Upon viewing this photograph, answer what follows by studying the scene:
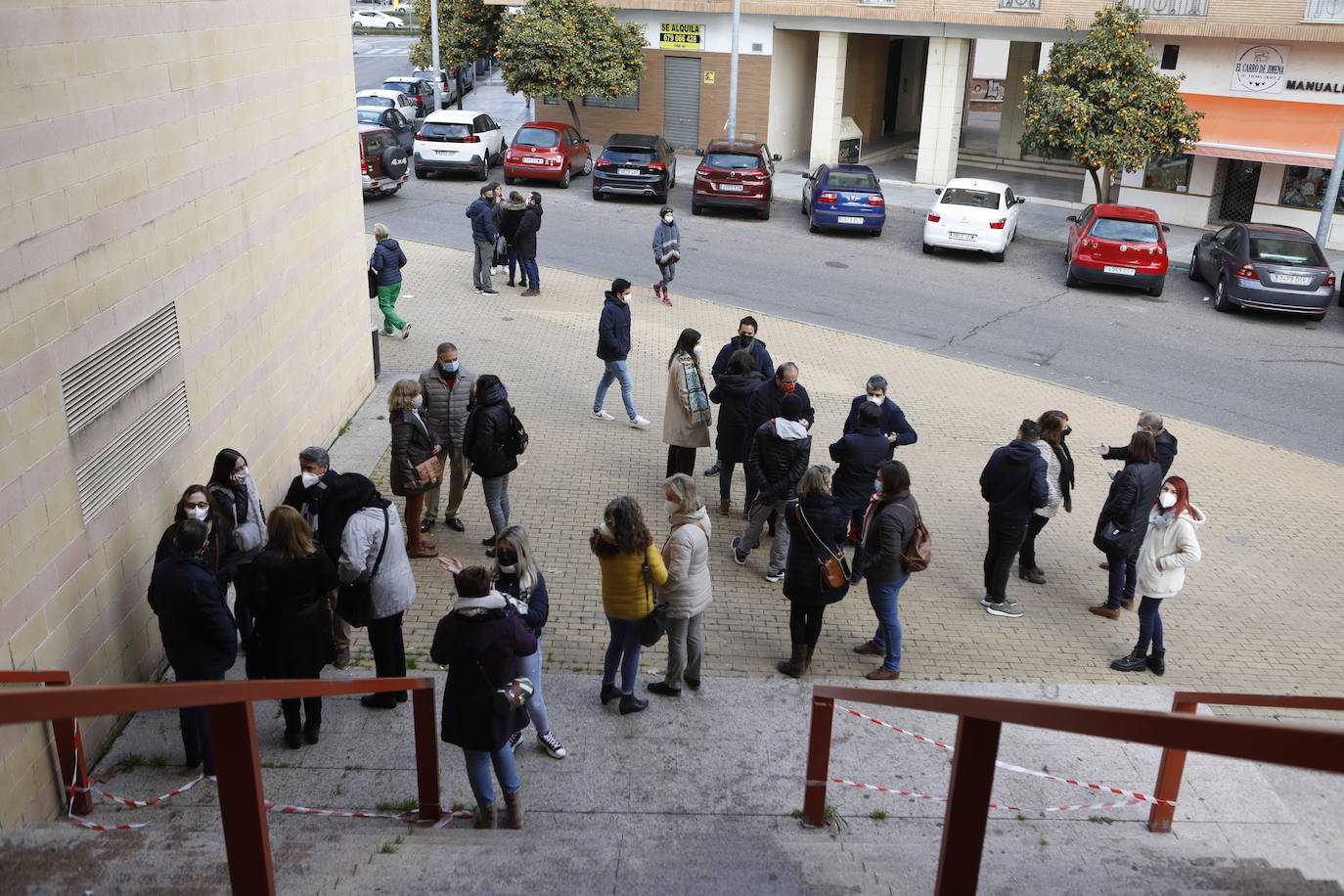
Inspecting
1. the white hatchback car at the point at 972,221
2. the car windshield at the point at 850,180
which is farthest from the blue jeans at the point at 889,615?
the car windshield at the point at 850,180

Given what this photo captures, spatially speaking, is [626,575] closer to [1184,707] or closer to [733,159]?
[1184,707]

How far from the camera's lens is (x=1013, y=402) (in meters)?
15.0

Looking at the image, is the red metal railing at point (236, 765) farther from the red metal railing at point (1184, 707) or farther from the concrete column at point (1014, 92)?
the concrete column at point (1014, 92)

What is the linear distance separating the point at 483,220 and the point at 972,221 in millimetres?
9878

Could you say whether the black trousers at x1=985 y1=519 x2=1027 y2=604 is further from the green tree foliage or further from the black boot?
the green tree foliage

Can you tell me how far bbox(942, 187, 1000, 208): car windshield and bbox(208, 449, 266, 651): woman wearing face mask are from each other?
717 inches

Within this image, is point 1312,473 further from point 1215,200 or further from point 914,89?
point 914,89

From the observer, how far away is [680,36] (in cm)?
3331

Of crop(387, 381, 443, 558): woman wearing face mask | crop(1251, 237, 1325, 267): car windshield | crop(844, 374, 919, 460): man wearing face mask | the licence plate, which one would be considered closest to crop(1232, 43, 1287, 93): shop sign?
crop(1251, 237, 1325, 267): car windshield

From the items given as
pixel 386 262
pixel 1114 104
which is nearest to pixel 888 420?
pixel 386 262

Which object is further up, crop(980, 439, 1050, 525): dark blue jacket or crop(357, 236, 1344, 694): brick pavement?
crop(980, 439, 1050, 525): dark blue jacket

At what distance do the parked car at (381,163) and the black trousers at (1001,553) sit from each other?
19.2 metres

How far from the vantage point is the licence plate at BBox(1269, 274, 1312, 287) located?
19.1m

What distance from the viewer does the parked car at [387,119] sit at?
102 feet
